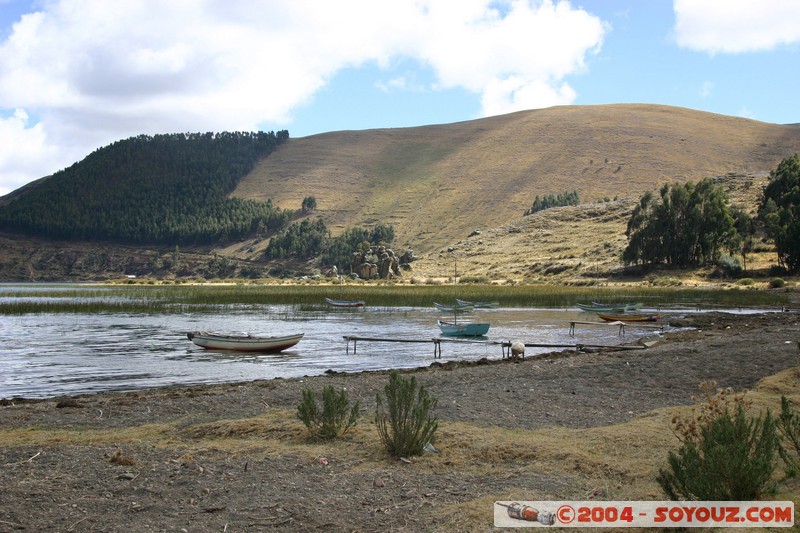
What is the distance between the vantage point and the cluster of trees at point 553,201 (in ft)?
526

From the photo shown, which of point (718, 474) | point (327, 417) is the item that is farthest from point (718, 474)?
point (327, 417)

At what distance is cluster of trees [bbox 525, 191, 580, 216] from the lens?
160375mm

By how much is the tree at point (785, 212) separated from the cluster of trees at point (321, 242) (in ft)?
268

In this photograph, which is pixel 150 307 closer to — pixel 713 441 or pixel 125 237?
pixel 713 441

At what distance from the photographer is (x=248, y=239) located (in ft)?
628

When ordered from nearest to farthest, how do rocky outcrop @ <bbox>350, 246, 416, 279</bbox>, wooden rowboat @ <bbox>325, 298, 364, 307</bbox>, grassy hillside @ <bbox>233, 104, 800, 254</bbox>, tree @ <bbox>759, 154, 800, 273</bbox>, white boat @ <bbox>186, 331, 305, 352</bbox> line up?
white boat @ <bbox>186, 331, 305, 352</bbox>
wooden rowboat @ <bbox>325, 298, 364, 307</bbox>
tree @ <bbox>759, 154, 800, 273</bbox>
rocky outcrop @ <bbox>350, 246, 416, 279</bbox>
grassy hillside @ <bbox>233, 104, 800, 254</bbox>

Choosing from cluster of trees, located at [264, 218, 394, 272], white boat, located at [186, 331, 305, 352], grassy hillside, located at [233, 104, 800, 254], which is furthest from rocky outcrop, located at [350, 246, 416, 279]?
white boat, located at [186, 331, 305, 352]

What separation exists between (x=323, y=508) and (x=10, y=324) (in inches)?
1815

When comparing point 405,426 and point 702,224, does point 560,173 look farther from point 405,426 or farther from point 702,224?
point 405,426

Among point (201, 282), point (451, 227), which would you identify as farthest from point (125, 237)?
point (451, 227)

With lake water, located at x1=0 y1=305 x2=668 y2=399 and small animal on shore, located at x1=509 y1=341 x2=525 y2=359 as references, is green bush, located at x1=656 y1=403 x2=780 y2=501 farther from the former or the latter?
small animal on shore, located at x1=509 y1=341 x2=525 y2=359
